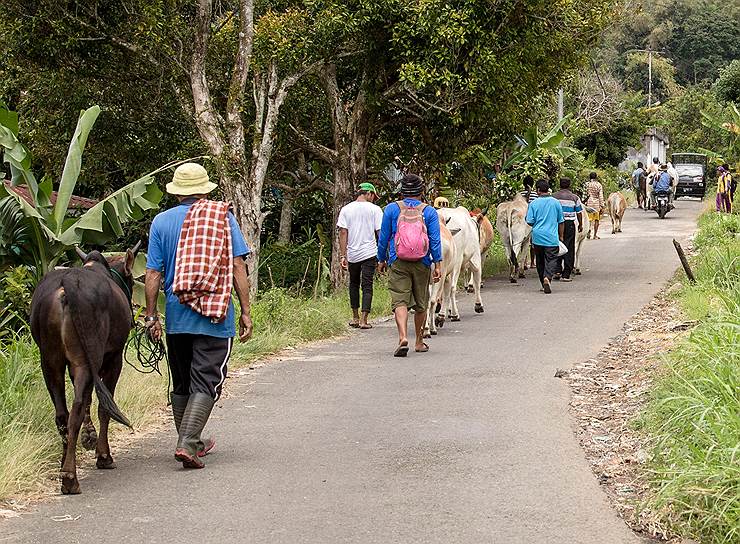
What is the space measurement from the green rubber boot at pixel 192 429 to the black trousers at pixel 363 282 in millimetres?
7981

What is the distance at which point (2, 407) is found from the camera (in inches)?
337

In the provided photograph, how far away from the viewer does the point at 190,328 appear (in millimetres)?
8188

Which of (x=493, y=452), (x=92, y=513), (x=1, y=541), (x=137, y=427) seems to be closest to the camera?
(x=1, y=541)

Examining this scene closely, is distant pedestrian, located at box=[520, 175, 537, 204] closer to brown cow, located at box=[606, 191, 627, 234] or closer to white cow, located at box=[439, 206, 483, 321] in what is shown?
white cow, located at box=[439, 206, 483, 321]

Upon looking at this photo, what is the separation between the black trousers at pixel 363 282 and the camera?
1605cm

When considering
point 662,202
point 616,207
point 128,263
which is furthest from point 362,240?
point 662,202

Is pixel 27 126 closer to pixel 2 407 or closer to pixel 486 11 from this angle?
pixel 486 11

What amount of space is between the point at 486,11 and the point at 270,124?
412 cm

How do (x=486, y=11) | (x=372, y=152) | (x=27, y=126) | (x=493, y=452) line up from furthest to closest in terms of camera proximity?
(x=372, y=152) → (x=27, y=126) → (x=486, y=11) → (x=493, y=452)

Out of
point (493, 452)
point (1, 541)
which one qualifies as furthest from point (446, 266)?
point (1, 541)

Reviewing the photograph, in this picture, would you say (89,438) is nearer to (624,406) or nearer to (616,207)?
(624,406)

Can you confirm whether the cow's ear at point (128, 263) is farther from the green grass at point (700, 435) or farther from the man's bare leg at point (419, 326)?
the man's bare leg at point (419, 326)

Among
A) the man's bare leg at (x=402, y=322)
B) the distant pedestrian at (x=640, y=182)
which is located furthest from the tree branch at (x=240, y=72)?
the distant pedestrian at (x=640, y=182)

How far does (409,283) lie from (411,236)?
577 millimetres
